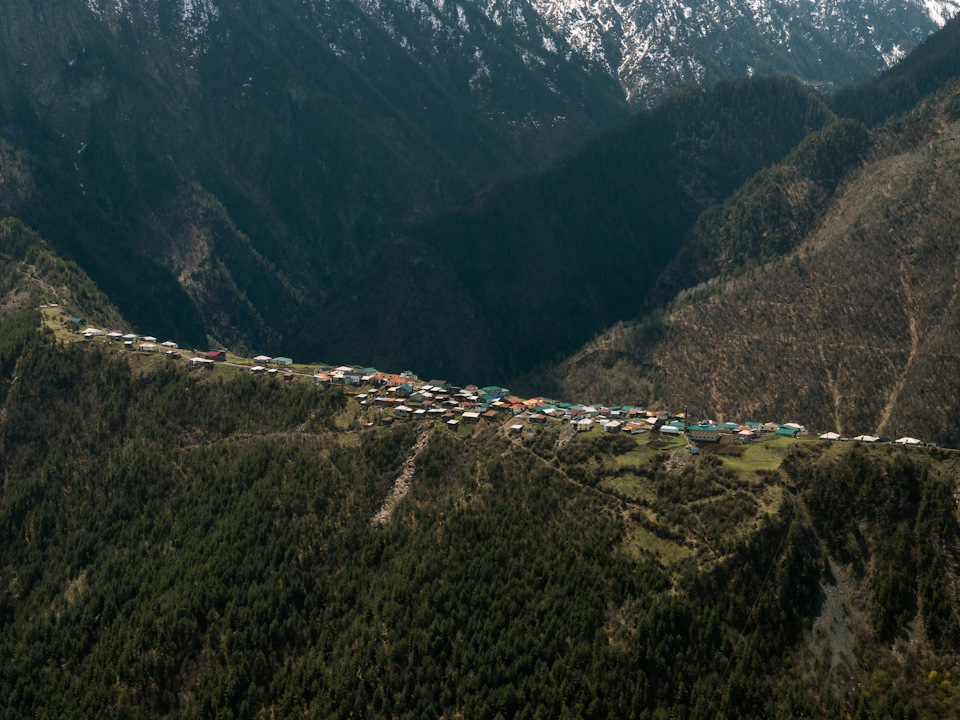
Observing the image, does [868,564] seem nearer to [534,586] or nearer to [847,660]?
[847,660]

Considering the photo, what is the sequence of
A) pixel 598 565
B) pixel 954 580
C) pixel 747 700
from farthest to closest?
1. pixel 598 565
2. pixel 954 580
3. pixel 747 700

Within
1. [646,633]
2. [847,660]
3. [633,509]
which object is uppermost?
[633,509]

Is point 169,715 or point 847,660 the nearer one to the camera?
point 847,660

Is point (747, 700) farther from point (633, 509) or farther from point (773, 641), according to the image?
point (633, 509)

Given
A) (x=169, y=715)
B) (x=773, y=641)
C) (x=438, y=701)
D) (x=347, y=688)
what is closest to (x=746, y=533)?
(x=773, y=641)

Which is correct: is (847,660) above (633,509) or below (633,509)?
below

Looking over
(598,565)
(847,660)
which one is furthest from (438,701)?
(847,660)

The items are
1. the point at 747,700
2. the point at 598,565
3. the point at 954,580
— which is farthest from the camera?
the point at 598,565

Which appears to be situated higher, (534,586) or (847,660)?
(534,586)

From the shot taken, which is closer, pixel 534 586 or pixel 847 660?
pixel 847 660
